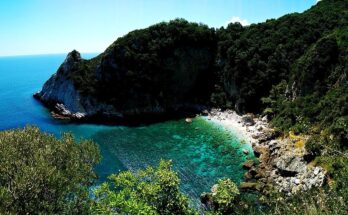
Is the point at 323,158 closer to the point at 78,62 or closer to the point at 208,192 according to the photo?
the point at 208,192

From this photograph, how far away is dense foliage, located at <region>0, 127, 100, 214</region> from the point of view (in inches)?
1003

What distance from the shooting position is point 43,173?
2644 cm

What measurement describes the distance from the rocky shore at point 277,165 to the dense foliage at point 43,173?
3045cm

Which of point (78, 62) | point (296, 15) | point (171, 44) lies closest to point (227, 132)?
point (171, 44)

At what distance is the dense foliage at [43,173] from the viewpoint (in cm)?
2548

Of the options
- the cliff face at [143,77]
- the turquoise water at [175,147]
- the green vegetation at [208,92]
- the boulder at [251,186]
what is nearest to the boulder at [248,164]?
the turquoise water at [175,147]

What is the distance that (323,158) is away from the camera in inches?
2114

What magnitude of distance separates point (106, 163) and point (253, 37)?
62.4 metres

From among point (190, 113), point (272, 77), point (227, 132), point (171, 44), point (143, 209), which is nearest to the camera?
point (143, 209)

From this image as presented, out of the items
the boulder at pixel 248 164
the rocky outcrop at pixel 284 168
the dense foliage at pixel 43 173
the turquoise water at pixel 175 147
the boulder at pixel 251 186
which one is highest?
the dense foliage at pixel 43 173

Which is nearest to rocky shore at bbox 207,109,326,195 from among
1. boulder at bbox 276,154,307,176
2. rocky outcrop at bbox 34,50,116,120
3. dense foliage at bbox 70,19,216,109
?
boulder at bbox 276,154,307,176

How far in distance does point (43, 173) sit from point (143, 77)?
78785mm

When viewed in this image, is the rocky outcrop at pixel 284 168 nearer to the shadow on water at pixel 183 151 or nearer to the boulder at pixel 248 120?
the shadow on water at pixel 183 151

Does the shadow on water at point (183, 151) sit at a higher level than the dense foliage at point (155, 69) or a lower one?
lower
